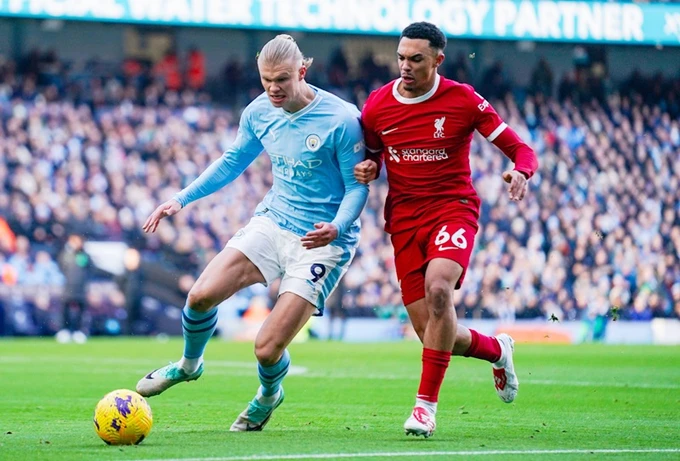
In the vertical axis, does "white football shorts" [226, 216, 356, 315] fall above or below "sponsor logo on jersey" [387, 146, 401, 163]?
below

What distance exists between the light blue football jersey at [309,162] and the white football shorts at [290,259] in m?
0.08

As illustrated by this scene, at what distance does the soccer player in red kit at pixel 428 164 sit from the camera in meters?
7.26

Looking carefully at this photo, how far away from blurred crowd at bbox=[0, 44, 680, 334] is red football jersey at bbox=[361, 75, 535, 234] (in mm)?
17020

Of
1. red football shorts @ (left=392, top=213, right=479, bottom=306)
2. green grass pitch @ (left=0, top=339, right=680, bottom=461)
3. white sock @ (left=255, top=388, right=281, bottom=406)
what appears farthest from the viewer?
white sock @ (left=255, top=388, right=281, bottom=406)

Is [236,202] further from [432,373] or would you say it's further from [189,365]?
[432,373]

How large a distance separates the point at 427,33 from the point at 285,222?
151 centimetres

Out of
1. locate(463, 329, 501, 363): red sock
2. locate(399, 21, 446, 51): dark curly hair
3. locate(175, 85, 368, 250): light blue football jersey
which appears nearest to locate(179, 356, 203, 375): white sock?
locate(175, 85, 368, 250): light blue football jersey

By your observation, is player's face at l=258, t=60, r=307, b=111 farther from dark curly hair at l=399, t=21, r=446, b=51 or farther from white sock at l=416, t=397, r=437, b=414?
white sock at l=416, t=397, r=437, b=414

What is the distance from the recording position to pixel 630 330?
25312 mm

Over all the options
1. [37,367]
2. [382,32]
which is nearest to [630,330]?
[382,32]

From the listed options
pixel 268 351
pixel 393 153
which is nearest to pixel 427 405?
pixel 268 351

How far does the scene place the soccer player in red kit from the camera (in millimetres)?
7258

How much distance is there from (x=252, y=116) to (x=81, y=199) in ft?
58.6

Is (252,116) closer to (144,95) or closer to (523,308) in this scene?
(523,308)
